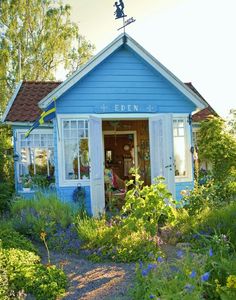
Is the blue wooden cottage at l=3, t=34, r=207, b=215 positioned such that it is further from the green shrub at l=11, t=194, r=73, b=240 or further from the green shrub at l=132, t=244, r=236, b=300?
the green shrub at l=132, t=244, r=236, b=300

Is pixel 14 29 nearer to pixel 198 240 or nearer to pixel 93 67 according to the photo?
pixel 93 67

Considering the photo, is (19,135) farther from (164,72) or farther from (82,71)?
(164,72)

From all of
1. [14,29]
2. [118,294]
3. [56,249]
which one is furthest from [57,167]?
[14,29]

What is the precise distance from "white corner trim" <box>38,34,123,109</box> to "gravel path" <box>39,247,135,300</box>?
4.78 metres

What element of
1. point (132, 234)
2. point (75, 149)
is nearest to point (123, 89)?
point (75, 149)

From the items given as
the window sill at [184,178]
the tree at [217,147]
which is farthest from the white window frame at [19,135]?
the tree at [217,147]

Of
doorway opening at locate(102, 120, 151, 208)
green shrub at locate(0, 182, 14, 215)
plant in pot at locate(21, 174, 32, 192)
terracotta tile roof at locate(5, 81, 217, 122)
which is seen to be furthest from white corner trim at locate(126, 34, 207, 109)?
green shrub at locate(0, 182, 14, 215)

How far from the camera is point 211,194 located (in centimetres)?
845

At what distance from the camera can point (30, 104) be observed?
12953mm

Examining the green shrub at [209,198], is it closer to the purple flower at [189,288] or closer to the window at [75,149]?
the window at [75,149]

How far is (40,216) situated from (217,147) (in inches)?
297

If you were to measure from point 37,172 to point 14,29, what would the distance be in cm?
1241

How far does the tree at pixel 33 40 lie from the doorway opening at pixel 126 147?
859cm

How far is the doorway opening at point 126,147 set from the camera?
13.6 metres
